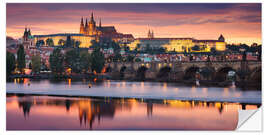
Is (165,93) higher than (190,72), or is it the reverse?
(190,72)

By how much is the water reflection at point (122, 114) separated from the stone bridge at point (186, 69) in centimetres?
678

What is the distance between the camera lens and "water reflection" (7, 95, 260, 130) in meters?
10.2

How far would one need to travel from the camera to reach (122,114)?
1191 cm

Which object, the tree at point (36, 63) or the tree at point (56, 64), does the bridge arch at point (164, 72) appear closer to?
the tree at point (56, 64)

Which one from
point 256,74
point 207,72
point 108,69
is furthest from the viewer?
point 108,69

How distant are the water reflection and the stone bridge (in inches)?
267

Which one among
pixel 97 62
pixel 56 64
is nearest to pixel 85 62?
pixel 97 62

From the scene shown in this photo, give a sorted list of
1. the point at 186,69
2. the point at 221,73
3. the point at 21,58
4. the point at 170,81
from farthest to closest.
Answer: the point at 21,58 → the point at 170,81 → the point at 186,69 → the point at 221,73

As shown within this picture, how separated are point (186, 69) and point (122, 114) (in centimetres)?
1610

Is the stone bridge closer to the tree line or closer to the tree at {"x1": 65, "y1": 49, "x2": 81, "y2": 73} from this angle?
the tree line

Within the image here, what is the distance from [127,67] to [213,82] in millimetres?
11593

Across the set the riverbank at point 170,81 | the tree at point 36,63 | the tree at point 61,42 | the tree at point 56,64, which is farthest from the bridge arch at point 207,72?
the tree at point 61,42

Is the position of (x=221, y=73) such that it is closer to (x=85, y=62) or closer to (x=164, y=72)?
(x=164, y=72)

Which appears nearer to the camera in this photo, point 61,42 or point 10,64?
point 10,64
